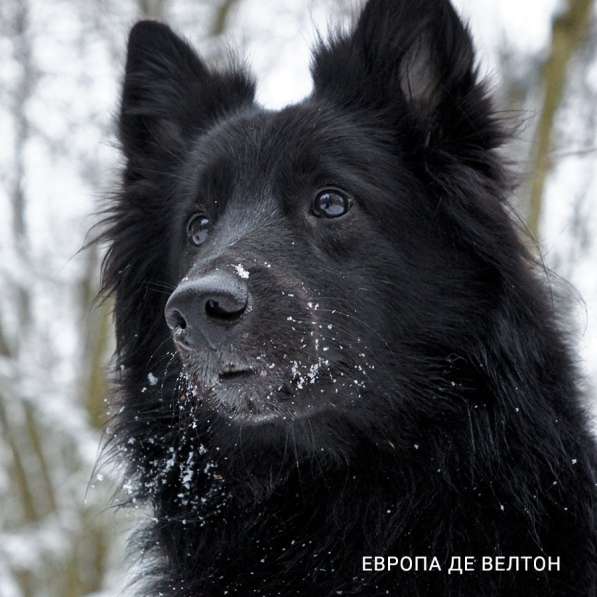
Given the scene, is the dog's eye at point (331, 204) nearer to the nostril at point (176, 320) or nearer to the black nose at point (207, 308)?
the black nose at point (207, 308)

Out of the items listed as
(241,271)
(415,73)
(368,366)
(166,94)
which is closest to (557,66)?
(415,73)

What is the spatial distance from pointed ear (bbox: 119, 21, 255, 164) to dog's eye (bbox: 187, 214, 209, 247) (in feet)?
1.65

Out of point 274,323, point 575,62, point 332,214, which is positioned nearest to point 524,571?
point 274,323

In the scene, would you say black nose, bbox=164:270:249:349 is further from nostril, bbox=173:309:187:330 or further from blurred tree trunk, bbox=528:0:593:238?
blurred tree trunk, bbox=528:0:593:238

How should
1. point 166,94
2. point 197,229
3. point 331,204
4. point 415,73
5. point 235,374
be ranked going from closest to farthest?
point 235,374 < point 331,204 < point 415,73 < point 197,229 < point 166,94

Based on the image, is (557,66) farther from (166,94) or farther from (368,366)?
(368,366)

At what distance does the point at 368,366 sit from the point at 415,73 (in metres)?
1.25

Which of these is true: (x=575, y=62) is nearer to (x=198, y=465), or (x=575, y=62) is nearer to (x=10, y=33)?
(x=198, y=465)

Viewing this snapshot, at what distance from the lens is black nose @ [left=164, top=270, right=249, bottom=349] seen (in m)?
2.95

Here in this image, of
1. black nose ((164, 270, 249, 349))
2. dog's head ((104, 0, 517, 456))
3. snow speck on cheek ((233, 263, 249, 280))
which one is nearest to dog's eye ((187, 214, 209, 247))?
dog's head ((104, 0, 517, 456))

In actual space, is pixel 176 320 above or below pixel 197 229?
below

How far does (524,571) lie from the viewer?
10.2 ft

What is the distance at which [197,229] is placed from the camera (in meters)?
3.89

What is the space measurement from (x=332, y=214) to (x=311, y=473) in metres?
1.04
